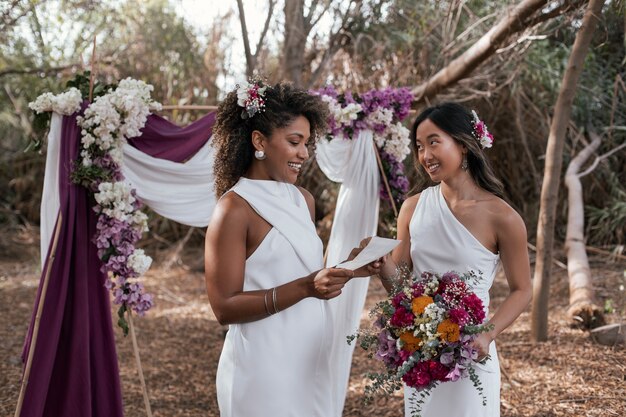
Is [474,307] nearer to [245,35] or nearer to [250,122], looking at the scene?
[250,122]

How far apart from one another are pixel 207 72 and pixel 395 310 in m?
7.35

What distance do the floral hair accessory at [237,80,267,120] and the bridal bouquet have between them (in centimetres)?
79

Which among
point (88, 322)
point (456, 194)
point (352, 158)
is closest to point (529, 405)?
point (352, 158)

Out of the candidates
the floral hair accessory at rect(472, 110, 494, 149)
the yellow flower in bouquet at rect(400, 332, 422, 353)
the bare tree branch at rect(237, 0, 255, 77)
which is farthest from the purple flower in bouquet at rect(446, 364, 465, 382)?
the bare tree branch at rect(237, 0, 255, 77)

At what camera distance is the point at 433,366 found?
83.3 inches

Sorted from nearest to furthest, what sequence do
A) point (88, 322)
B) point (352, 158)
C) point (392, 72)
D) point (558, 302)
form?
point (88, 322)
point (352, 158)
point (558, 302)
point (392, 72)

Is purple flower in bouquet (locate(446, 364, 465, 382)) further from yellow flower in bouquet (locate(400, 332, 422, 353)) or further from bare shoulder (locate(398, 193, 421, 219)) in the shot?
bare shoulder (locate(398, 193, 421, 219))

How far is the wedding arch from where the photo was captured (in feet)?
12.5

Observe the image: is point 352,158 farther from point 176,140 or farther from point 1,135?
point 1,135

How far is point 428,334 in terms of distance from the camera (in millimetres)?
2109

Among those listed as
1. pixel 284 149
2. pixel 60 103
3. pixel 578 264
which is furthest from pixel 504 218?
pixel 578 264

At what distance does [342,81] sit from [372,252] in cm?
592

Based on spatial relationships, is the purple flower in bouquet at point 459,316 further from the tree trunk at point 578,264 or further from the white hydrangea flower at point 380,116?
the tree trunk at point 578,264

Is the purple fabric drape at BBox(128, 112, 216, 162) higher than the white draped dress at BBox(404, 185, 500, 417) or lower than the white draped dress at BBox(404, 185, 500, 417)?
higher
